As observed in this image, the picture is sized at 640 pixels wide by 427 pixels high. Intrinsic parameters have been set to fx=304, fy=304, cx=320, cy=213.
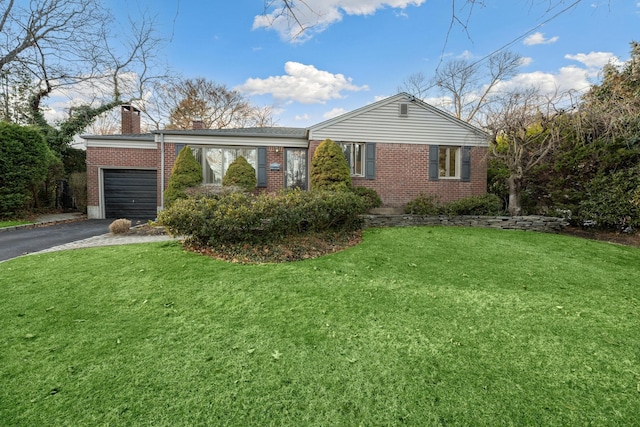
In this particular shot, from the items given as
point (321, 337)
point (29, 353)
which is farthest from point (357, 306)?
point (29, 353)

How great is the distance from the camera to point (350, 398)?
202cm

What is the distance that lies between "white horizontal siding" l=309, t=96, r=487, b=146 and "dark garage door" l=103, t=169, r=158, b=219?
22.7ft

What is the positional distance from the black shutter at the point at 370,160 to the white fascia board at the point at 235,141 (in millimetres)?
2262

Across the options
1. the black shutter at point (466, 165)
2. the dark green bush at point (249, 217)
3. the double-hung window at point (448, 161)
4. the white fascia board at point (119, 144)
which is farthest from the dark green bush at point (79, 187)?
the black shutter at point (466, 165)

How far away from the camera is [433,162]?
11250mm

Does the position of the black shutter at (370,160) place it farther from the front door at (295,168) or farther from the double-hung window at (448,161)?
the double-hung window at (448,161)

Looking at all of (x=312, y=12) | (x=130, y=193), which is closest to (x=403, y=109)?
(x=312, y=12)

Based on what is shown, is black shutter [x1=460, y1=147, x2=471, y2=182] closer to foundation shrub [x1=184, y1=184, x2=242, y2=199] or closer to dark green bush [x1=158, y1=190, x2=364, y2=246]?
dark green bush [x1=158, y1=190, x2=364, y2=246]

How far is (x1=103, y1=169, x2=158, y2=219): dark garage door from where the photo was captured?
12070mm

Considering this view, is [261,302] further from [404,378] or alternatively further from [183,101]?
[183,101]

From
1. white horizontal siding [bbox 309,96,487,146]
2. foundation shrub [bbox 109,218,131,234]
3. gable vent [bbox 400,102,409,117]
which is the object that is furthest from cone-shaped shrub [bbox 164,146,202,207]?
gable vent [bbox 400,102,409,117]

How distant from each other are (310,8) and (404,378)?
122 inches

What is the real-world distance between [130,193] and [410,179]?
433 inches

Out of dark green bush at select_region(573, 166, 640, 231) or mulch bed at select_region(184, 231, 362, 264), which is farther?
dark green bush at select_region(573, 166, 640, 231)
